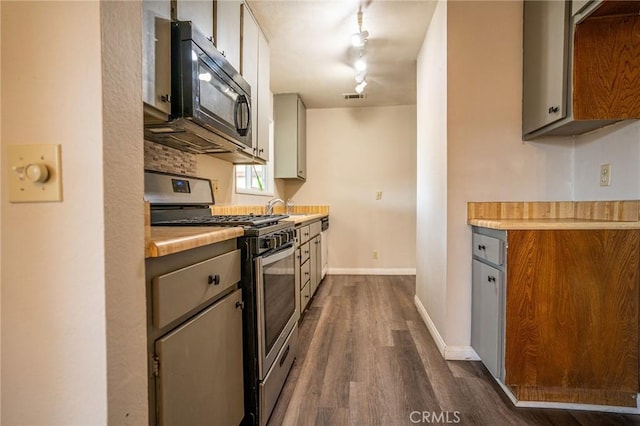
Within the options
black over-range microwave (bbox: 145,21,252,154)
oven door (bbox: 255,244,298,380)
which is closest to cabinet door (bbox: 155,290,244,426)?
Answer: oven door (bbox: 255,244,298,380)

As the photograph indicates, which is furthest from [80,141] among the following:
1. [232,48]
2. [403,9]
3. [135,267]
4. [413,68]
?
[413,68]

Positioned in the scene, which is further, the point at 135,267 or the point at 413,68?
the point at 413,68

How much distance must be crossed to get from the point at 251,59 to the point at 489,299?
2243 millimetres

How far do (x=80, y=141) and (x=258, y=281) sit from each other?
886mm

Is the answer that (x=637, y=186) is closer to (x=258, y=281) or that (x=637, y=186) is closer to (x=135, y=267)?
(x=258, y=281)

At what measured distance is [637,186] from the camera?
1553mm

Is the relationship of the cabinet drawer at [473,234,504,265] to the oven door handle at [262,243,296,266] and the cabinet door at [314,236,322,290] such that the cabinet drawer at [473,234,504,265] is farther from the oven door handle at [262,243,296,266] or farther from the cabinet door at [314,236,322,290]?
the cabinet door at [314,236,322,290]

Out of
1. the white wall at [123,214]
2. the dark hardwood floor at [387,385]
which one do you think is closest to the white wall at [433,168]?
the dark hardwood floor at [387,385]

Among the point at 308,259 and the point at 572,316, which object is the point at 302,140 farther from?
the point at 572,316

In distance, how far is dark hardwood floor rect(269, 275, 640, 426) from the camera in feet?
4.85

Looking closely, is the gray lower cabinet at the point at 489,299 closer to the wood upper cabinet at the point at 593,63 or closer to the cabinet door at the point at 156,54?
the wood upper cabinet at the point at 593,63

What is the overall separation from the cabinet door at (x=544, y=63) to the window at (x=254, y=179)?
86.5 inches

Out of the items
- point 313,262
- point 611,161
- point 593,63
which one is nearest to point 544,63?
point 593,63

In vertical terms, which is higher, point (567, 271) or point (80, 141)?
point (80, 141)
